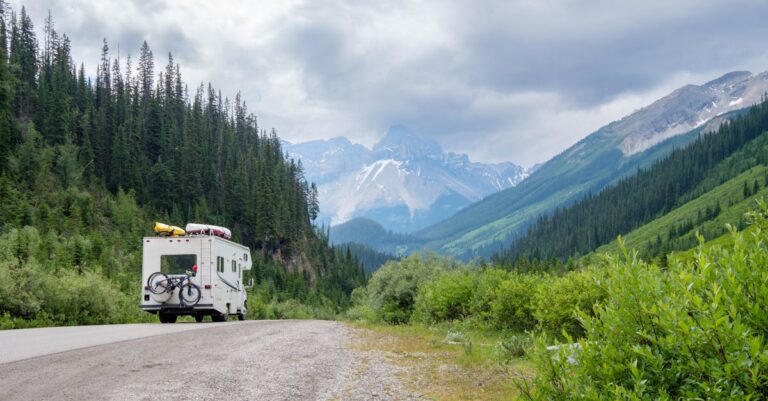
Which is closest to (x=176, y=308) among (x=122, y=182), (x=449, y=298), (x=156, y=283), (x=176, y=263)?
(x=156, y=283)

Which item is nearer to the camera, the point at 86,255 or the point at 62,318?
the point at 62,318

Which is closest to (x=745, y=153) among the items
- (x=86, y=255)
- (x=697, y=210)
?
(x=697, y=210)

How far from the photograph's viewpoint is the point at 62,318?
74.8 feet

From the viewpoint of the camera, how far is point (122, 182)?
89812mm

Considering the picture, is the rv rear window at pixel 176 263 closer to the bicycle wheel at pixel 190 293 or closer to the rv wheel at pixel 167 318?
the bicycle wheel at pixel 190 293

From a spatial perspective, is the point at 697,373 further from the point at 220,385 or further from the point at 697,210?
the point at 697,210

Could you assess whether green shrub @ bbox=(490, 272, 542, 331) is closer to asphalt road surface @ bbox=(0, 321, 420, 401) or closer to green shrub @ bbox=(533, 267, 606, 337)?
green shrub @ bbox=(533, 267, 606, 337)

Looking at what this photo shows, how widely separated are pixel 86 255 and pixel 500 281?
33471mm

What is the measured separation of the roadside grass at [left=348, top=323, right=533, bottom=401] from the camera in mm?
9508

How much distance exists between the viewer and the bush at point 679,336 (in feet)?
10.9

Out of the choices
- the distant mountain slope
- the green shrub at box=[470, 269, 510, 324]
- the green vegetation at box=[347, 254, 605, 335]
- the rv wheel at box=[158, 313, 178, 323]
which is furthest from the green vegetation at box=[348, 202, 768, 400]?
the distant mountain slope

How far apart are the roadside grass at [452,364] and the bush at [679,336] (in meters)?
1.21

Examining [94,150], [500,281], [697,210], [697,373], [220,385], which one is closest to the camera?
[697,373]

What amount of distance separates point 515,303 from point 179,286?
1481cm
